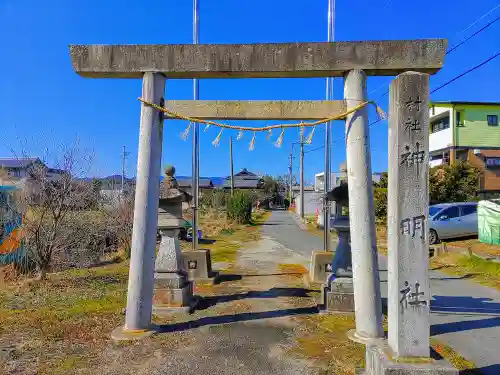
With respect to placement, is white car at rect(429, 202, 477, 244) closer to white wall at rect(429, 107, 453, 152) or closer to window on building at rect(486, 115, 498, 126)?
white wall at rect(429, 107, 453, 152)

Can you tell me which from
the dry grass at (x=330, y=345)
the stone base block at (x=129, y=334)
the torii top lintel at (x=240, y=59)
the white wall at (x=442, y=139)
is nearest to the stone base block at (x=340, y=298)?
the dry grass at (x=330, y=345)

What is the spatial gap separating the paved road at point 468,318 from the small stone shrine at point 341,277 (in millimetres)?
1282

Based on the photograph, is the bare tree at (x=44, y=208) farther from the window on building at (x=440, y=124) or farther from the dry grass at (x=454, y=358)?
the window on building at (x=440, y=124)

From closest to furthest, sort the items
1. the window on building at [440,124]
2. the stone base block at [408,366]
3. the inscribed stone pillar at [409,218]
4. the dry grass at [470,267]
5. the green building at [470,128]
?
the stone base block at [408,366], the inscribed stone pillar at [409,218], the dry grass at [470,267], the green building at [470,128], the window on building at [440,124]

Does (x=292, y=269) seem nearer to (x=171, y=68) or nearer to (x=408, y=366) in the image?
(x=171, y=68)

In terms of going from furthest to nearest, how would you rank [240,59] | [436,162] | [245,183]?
[245,183] → [436,162] → [240,59]

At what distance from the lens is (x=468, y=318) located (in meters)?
5.80

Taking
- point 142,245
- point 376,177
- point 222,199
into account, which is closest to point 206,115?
point 142,245

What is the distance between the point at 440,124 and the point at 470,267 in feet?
68.7

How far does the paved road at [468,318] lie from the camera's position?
14.3 ft

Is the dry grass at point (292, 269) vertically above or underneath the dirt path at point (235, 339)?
above

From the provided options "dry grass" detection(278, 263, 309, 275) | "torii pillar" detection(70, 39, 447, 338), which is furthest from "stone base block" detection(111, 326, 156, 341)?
"dry grass" detection(278, 263, 309, 275)

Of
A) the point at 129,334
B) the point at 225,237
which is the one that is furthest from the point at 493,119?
the point at 129,334

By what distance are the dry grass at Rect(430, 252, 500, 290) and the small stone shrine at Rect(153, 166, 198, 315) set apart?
709 centimetres
